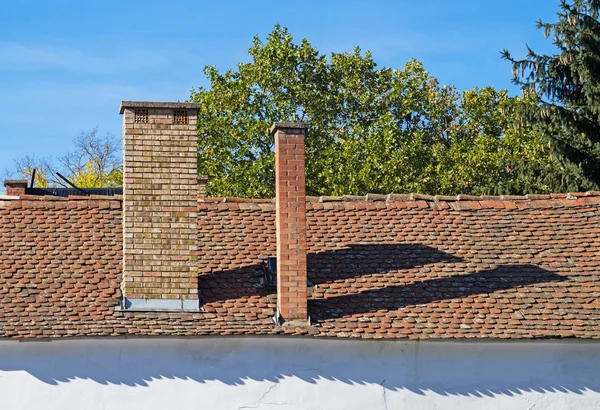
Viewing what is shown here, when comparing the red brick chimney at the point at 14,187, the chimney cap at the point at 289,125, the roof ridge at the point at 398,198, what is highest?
the chimney cap at the point at 289,125

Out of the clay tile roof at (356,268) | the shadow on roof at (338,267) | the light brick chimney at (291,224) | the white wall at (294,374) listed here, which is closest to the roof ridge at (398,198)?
the clay tile roof at (356,268)

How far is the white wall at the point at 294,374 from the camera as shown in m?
13.8

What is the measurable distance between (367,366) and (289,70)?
2402 centimetres

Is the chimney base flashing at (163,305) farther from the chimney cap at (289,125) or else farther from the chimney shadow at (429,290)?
the chimney cap at (289,125)

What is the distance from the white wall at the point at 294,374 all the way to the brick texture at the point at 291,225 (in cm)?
58

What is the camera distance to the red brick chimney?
1877cm

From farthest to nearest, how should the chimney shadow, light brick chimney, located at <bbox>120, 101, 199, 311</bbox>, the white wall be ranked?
the chimney shadow → light brick chimney, located at <bbox>120, 101, 199, 311</bbox> → the white wall

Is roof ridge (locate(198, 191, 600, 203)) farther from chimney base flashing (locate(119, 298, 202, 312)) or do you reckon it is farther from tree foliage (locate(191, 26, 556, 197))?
tree foliage (locate(191, 26, 556, 197))

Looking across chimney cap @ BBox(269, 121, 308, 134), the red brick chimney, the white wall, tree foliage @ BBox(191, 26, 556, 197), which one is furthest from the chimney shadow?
tree foliage @ BBox(191, 26, 556, 197)

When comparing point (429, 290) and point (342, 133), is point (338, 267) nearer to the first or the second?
point (429, 290)

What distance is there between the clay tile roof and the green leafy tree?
883 cm

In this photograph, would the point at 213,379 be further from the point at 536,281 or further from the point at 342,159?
the point at 342,159

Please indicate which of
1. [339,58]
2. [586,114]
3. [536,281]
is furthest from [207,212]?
[339,58]

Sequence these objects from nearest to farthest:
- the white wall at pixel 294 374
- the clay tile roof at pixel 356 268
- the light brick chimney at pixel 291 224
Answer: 1. the white wall at pixel 294 374
2. the clay tile roof at pixel 356 268
3. the light brick chimney at pixel 291 224
